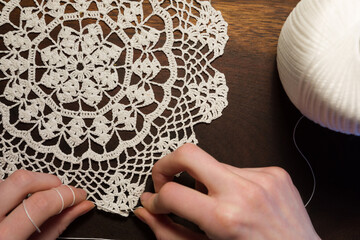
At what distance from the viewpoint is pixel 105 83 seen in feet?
2.25

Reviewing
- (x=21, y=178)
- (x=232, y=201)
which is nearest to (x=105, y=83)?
(x=21, y=178)

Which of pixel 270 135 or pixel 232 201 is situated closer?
pixel 232 201

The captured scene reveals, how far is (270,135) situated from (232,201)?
231 mm

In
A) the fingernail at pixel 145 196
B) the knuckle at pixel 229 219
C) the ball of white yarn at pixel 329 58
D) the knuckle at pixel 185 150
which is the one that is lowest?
the fingernail at pixel 145 196

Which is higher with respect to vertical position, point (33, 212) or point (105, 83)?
point (105, 83)

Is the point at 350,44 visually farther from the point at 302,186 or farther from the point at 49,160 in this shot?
the point at 49,160

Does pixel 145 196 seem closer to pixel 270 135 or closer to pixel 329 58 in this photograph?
pixel 270 135

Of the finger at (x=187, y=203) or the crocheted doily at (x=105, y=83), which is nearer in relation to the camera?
the finger at (x=187, y=203)

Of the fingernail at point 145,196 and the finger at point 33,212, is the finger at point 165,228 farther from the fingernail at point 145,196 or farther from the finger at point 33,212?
the finger at point 33,212

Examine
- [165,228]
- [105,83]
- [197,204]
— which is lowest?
[165,228]

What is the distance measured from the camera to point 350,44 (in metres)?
0.50

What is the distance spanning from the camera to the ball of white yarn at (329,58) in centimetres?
→ 50

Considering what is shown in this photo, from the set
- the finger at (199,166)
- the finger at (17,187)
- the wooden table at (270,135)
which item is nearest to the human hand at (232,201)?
the finger at (199,166)

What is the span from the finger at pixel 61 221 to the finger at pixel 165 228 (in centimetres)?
11
